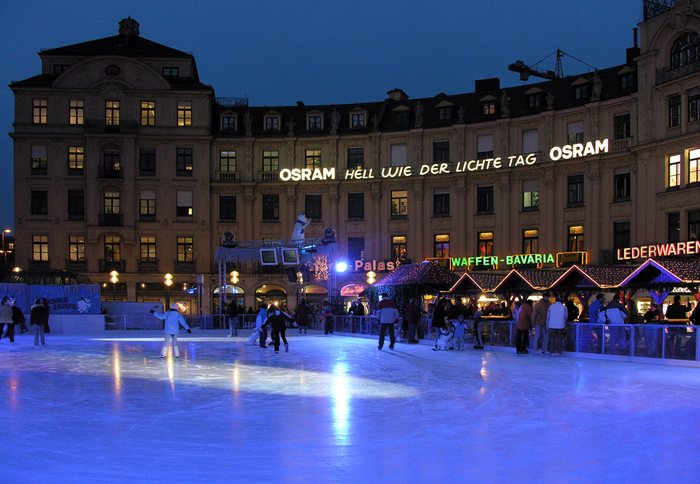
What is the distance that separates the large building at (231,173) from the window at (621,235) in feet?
18.5

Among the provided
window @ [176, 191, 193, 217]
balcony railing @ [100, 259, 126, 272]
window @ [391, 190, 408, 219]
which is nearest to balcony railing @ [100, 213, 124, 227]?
balcony railing @ [100, 259, 126, 272]

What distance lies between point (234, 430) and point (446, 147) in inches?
1797

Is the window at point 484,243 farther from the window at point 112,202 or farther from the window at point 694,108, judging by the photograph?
the window at point 112,202

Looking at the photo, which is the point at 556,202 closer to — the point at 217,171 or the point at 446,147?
the point at 446,147

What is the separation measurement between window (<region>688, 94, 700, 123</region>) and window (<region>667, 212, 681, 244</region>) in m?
5.01

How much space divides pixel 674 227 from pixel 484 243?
44.7 ft

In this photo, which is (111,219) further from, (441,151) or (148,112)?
(441,151)

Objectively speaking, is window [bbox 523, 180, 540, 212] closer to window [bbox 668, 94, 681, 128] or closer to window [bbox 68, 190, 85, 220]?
window [bbox 668, 94, 681, 128]

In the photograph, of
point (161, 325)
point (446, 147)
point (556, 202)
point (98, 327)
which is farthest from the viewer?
point (446, 147)

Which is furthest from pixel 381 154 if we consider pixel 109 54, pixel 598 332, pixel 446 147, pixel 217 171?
pixel 598 332

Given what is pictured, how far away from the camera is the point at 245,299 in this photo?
55.8 metres

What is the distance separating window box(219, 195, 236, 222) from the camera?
57.0 metres

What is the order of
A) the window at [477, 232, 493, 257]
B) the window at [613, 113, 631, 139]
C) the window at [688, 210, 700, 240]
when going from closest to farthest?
the window at [688, 210, 700, 240] → the window at [613, 113, 631, 139] → the window at [477, 232, 493, 257]

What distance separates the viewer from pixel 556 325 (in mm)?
21500
